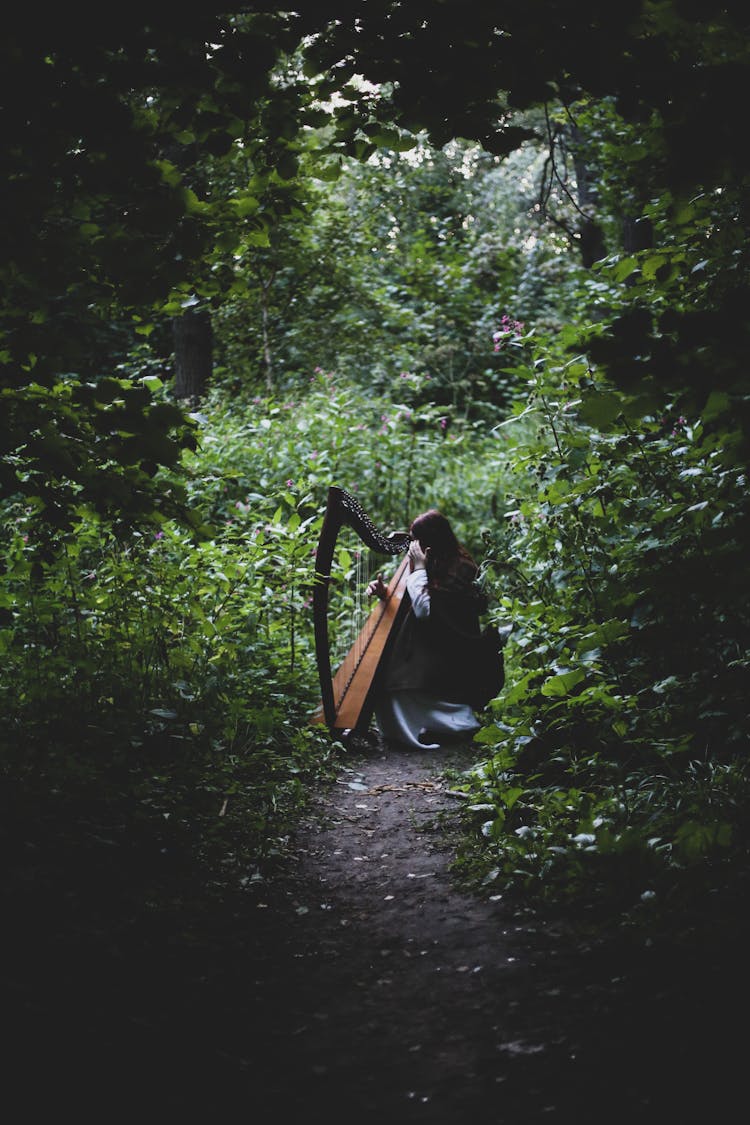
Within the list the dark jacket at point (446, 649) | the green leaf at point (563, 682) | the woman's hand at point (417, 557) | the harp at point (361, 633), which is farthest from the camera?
the woman's hand at point (417, 557)

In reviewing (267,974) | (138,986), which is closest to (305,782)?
(267,974)

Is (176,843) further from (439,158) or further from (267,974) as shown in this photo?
(439,158)

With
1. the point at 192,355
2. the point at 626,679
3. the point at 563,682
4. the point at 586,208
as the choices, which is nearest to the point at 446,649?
the point at 626,679

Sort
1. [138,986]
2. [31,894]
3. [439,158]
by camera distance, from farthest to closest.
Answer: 1. [439,158]
2. [31,894]
3. [138,986]

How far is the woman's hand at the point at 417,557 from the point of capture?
6.44m

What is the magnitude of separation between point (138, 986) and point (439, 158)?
605 inches

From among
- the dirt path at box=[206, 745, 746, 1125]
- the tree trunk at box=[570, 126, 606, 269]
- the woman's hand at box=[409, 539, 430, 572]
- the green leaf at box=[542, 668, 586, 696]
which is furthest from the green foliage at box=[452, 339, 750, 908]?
the tree trunk at box=[570, 126, 606, 269]

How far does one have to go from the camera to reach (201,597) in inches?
218

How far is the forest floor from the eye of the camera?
1.92 metres

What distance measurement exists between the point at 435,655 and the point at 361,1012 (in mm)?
3906

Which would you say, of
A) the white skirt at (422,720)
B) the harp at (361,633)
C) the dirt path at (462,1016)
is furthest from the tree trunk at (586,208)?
the dirt path at (462,1016)

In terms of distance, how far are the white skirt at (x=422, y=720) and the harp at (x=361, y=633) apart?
9.2 inches

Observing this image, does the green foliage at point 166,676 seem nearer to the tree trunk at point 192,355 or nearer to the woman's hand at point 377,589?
the woman's hand at point 377,589

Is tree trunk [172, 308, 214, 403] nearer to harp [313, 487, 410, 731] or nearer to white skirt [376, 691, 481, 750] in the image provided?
harp [313, 487, 410, 731]
